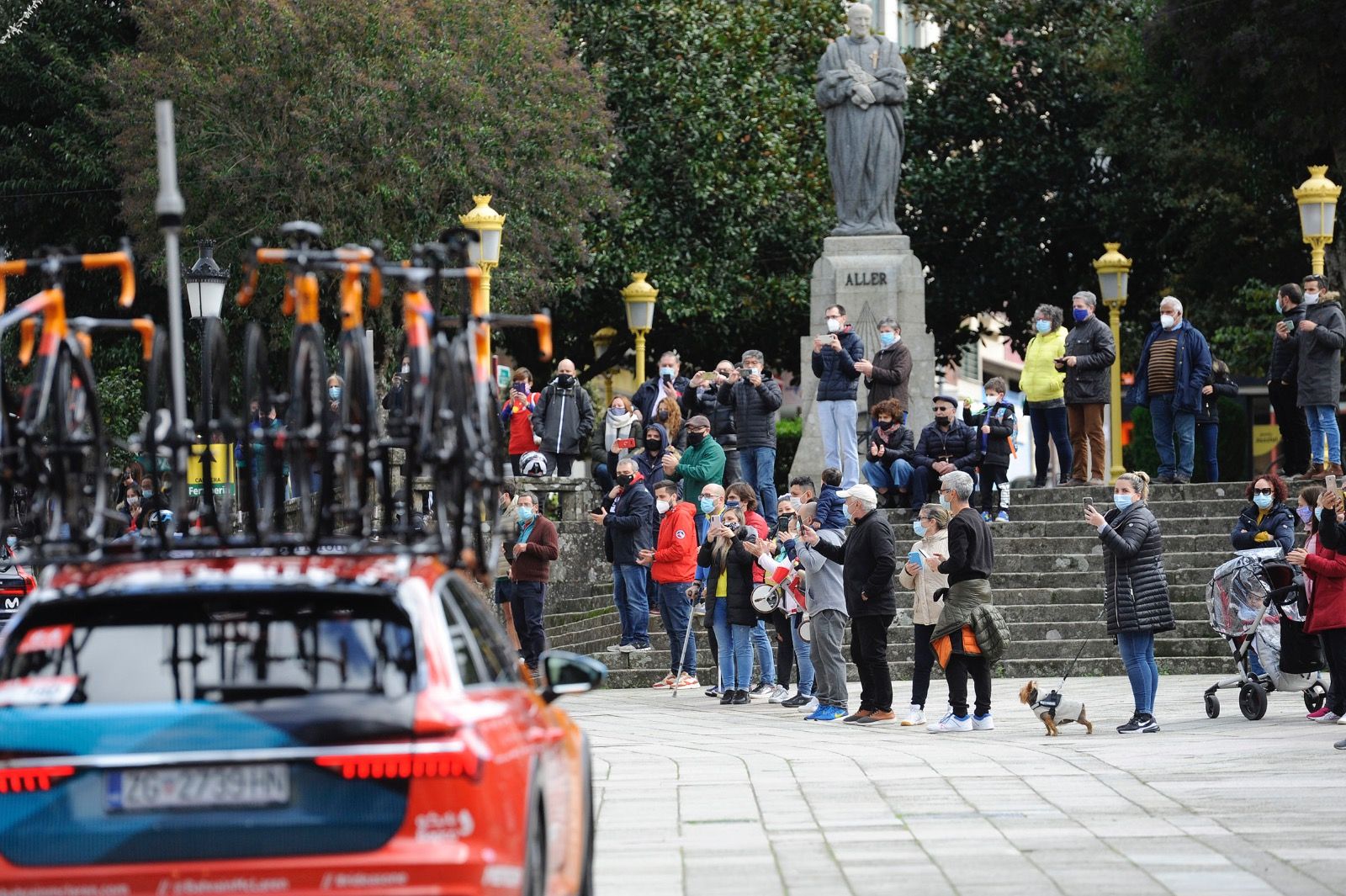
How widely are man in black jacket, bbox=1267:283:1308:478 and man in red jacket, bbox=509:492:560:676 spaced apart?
7904 millimetres

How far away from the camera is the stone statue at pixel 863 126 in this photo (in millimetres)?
30016

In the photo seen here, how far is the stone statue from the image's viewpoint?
30.0 meters

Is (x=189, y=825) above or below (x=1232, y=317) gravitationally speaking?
below

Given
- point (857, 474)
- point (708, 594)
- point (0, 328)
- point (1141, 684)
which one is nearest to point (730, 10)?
point (857, 474)

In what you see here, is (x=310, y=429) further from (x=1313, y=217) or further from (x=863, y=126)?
(x=863, y=126)

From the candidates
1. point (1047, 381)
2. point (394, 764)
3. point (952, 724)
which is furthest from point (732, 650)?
point (394, 764)

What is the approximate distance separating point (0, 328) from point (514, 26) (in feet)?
99.3

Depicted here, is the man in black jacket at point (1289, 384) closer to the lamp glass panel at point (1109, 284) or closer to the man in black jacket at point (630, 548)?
the lamp glass panel at point (1109, 284)

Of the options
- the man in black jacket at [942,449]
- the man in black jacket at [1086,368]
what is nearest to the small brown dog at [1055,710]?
the man in black jacket at [942,449]

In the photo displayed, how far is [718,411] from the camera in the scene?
26000 millimetres

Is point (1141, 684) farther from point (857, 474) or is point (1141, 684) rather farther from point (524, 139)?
point (524, 139)

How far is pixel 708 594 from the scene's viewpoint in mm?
19875

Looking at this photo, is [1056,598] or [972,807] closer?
[972,807]

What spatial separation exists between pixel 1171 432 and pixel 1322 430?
5.92 ft
